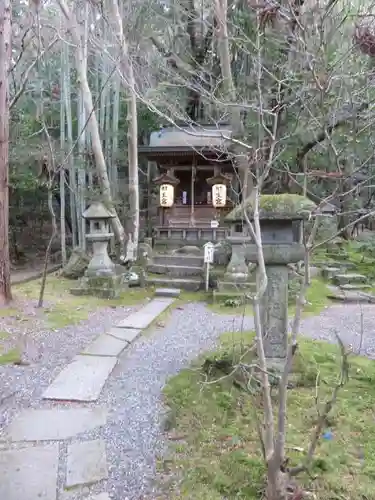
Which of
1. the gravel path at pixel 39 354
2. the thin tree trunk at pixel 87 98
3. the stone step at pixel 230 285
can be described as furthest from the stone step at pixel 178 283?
the gravel path at pixel 39 354

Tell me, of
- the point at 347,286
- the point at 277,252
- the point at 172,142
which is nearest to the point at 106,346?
the point at 277,252

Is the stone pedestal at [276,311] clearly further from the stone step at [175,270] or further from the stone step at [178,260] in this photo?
the stone step at [178,260]

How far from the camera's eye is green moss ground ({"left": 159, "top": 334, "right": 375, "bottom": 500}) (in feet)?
6.70

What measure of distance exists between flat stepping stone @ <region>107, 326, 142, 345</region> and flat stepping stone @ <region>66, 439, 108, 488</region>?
224cm

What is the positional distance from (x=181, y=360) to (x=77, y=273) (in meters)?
5.47

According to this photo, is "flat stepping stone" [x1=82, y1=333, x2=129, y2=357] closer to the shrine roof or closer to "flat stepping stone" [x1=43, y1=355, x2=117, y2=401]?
"flat stepping stone" [x1=43, y1=355, x2=117, y2=401]

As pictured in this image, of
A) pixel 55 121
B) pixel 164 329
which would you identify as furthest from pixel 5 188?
pixel 55 121

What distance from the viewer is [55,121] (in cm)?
1379

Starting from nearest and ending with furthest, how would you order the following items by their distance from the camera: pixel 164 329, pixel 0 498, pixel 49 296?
pixel 0 498 → pixel 164 329 → pixel 49 296

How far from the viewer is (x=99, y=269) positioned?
7.71 meters

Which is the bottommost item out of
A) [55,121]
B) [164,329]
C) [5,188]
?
[164,329]

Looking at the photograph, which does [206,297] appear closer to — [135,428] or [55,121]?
[135,428]

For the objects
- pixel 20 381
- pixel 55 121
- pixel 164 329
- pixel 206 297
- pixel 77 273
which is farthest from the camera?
pixel 55 121

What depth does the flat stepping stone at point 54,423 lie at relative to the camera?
2588 millimetres
